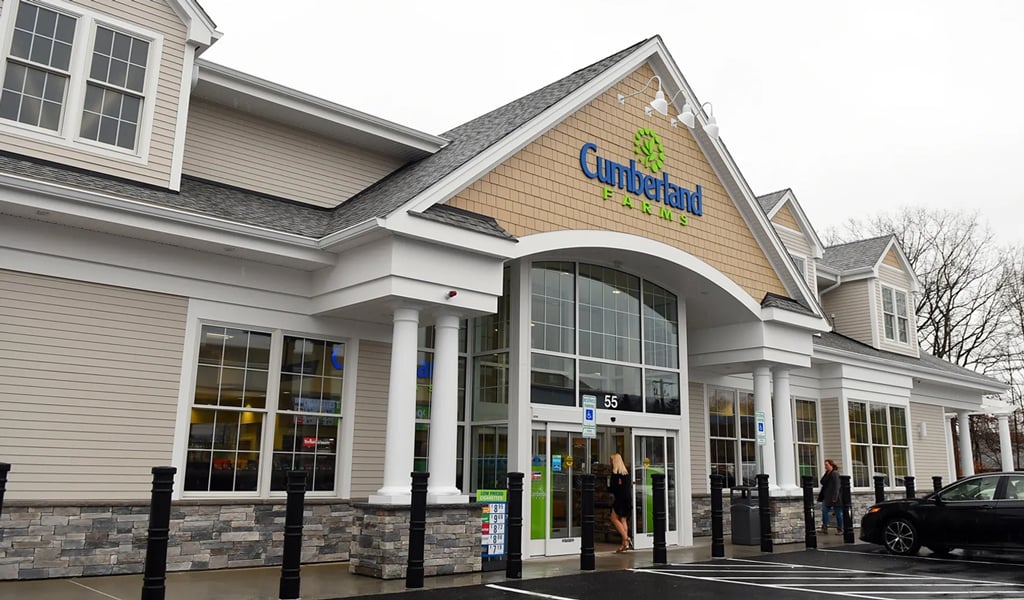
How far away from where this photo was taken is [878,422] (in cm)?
2281

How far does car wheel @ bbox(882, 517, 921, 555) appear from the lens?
14281mm

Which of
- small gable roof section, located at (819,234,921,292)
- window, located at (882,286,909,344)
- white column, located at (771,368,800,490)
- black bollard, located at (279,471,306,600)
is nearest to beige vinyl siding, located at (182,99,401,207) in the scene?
black bollard, located at (279,471,306,600)

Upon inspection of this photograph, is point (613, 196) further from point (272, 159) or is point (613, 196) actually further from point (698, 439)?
point (698, 439)

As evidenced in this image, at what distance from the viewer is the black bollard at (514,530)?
433 inches

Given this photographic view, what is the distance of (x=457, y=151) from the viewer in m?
13.8

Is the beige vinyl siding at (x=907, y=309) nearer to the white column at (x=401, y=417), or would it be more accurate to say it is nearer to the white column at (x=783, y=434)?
the white column at (x=783, y=434)

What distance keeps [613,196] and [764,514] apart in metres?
6.48

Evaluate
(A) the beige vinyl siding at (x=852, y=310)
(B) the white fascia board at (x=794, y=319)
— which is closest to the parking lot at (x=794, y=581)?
(B) the white fascia board at (x=794, y=319)

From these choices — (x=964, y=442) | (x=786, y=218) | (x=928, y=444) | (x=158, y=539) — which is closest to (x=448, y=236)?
(x=158, y=539)

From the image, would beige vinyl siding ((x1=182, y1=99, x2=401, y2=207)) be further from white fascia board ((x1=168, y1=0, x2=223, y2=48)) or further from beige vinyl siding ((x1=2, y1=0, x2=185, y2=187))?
white fascia board ((x1=168, y1=0, x2=223, y2=48))

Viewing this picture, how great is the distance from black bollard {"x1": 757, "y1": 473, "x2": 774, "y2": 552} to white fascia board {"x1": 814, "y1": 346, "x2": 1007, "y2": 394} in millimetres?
6198

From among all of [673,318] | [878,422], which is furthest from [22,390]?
[878,422]

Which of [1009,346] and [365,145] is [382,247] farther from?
[1009,346]

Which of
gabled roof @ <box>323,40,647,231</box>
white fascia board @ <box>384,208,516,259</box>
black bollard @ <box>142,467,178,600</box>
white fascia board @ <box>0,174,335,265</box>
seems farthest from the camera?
gabled roof @ <box>323,40,647,231</box>
